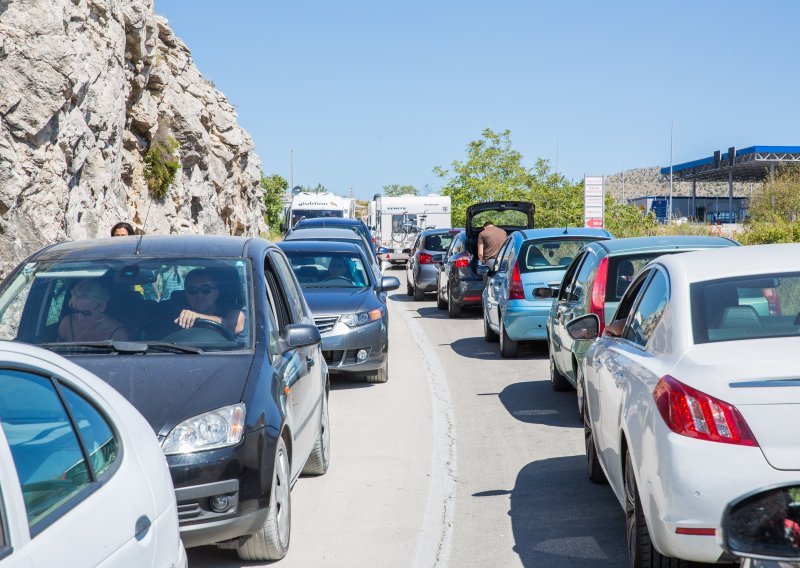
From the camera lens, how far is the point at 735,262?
18.3 ft

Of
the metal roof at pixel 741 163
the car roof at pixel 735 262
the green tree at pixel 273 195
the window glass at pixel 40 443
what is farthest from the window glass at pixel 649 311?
the green tree at pixel 273 195

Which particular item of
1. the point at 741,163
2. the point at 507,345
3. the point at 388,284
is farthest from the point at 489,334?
the point at 741,163

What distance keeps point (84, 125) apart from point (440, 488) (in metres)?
16.3

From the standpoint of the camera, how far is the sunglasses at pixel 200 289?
6.86m

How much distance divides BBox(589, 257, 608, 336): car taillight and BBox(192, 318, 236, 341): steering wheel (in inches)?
166

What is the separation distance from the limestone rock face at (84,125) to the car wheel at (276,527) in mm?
12506

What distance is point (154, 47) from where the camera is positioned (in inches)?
1201

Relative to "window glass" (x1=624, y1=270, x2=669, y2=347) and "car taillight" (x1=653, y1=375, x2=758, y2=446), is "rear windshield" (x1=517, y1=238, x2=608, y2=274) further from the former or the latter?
"car taillight" (x1=653, y1=375, x2=758, y2=446)

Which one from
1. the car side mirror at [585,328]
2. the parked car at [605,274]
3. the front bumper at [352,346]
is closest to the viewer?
the car side mirror at [585,328]

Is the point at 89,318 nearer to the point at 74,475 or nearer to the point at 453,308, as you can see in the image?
the point at 74,475

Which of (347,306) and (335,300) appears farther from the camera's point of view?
(335,300)

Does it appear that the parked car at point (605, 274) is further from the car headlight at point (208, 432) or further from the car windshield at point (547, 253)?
the car headlight at point (208, 432)

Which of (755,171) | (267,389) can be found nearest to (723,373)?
(267,389)

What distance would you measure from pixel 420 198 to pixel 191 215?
11.0 metres
